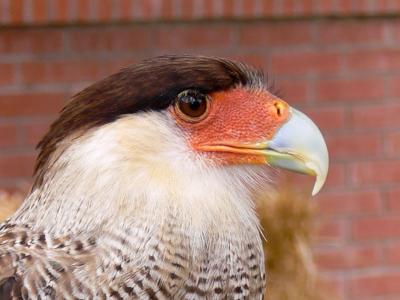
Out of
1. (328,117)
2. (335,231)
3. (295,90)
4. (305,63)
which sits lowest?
(335,231)

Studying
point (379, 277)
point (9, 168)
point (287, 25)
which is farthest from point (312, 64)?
point (9, 168)

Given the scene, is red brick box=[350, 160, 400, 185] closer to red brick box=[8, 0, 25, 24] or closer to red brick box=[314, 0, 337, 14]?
red brick box=[314, 0, 337, 14]

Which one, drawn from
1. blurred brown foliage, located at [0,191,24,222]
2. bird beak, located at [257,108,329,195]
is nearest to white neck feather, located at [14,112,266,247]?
bird beak, located at [257,108,329,195]

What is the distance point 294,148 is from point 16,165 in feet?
6.37

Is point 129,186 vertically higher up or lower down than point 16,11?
lower down

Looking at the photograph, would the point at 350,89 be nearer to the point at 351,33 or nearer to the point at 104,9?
the point at 351,33

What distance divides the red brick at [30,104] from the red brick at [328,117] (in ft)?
3.51

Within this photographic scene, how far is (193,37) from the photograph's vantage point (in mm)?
3473

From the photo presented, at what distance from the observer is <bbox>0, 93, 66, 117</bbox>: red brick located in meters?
3.36

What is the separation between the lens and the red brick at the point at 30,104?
336cm

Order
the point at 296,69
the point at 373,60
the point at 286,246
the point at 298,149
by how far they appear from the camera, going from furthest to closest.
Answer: the point at 373,60 < the point at 296,69 < the point at 286,246 < the point at 298,149

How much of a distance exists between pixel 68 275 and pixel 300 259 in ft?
2.43

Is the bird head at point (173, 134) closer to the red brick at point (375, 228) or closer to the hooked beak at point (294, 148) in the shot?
the hooked beak at point (294, 148)

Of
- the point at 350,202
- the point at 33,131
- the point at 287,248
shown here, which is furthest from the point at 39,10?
the point at 287,248
